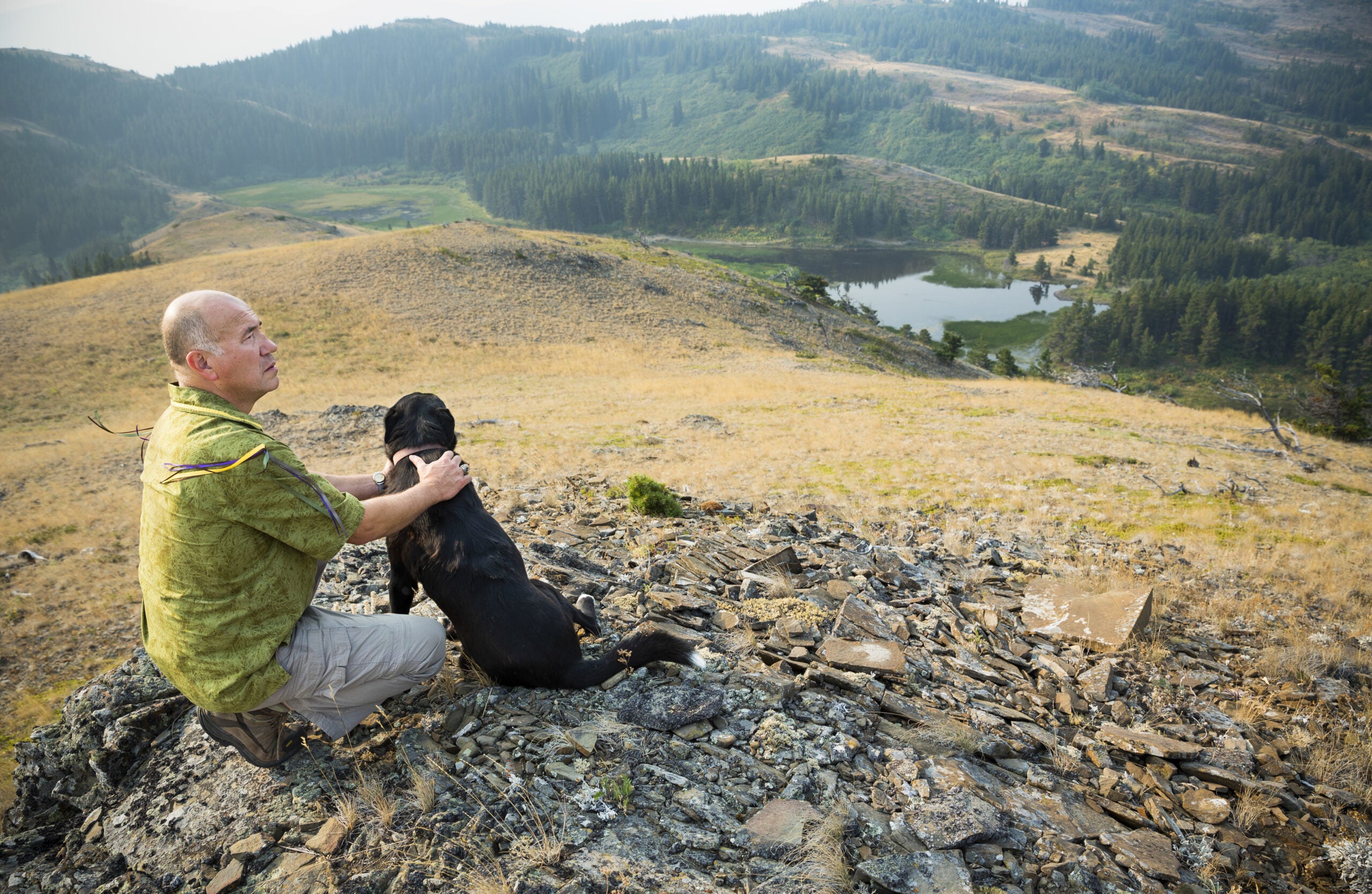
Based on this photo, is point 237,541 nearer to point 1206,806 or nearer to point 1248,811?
point 1206,806

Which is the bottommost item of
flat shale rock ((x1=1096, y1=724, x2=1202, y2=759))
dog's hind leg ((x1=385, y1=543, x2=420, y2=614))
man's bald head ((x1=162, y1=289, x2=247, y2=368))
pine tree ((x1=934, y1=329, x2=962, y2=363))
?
pine tree ((x1=934, y1=329, x2=962, y2=363))

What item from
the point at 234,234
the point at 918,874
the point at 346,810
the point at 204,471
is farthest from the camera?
the point at 234,234

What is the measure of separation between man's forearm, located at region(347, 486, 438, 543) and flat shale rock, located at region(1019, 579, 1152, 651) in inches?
217

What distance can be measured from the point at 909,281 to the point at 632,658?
11524cm

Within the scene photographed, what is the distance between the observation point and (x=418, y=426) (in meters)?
4.21

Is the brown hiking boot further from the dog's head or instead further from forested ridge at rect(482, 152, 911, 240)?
forested ridge at rect(482, 152, 911, 240)

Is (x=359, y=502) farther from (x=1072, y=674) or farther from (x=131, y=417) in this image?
(x=131, y=417)

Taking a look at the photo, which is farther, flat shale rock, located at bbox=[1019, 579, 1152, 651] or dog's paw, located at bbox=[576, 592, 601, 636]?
flat shale rock, located at bbox=[1019, 579, 1152, 651]

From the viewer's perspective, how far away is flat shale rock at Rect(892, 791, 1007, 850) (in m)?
2.97

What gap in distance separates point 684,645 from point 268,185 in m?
223

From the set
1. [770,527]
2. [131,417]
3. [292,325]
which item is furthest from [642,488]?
[292,325]

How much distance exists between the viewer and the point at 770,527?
26.1 feet

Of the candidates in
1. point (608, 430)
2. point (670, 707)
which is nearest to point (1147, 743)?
point (670, 707)

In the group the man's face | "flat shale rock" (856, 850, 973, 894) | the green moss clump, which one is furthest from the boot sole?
the green moss clump
